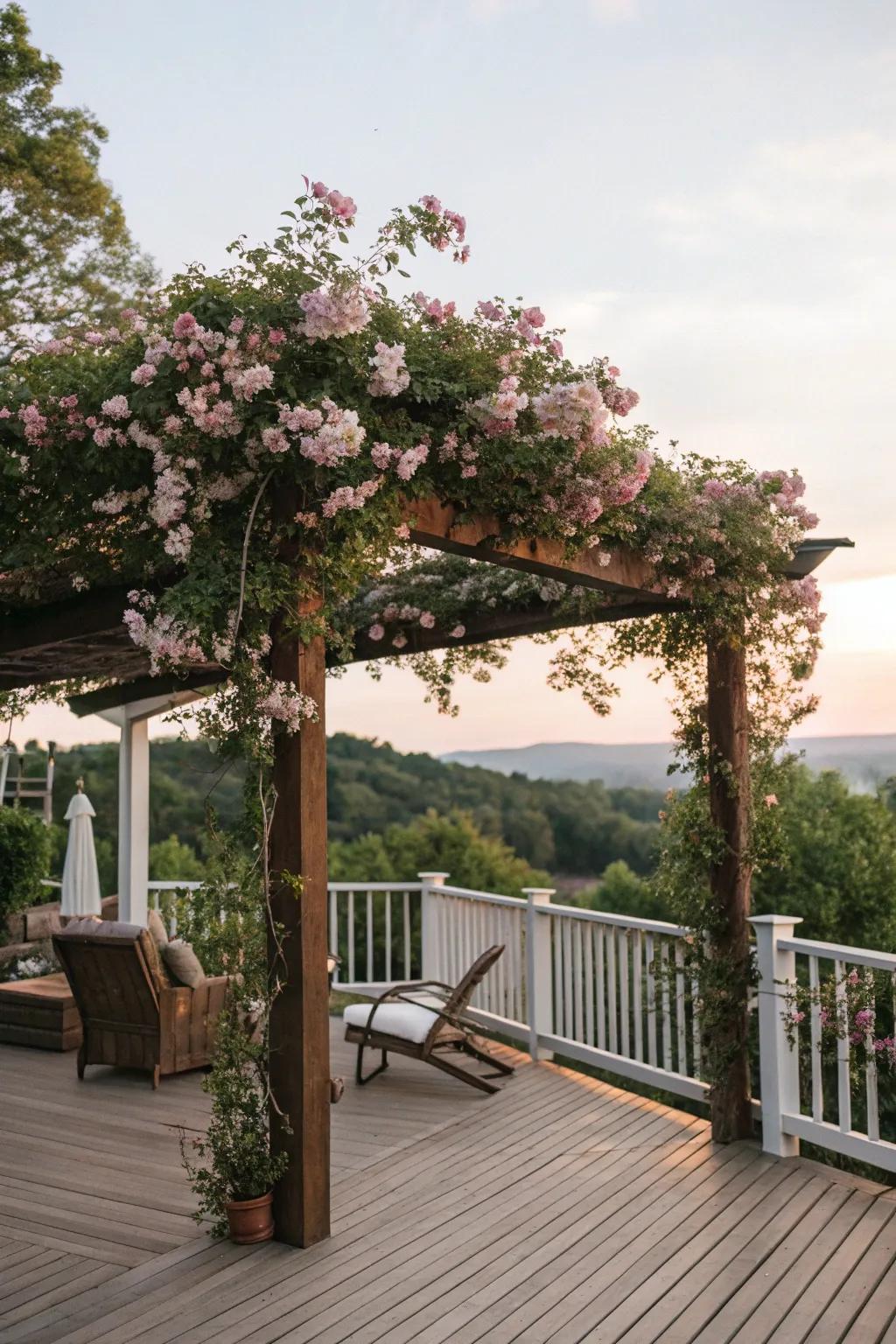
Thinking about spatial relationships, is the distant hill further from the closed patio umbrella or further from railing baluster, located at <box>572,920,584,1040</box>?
railing baluster, located at <box>572,920,584,1040</box>

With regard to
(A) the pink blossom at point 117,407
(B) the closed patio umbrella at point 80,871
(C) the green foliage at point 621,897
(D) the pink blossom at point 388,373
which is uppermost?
(D) the pink blossom at point 388,373

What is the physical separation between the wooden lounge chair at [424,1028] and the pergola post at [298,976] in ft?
6.94

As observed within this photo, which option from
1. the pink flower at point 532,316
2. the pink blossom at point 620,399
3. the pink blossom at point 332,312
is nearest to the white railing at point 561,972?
the pink blossom at point 620,399

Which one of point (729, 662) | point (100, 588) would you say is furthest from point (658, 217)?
point (100, 588)

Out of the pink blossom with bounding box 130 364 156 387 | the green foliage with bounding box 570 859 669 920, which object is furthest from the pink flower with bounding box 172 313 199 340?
the green foliage with bounding box 570 859 669 920

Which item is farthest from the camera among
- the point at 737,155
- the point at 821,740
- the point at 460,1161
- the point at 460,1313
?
the point at 821,740

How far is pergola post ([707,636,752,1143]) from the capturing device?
5.27 meters

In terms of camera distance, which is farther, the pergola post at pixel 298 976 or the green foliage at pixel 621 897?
the green foliage at pixel 621 897

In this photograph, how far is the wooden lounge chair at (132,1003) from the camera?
6172mm

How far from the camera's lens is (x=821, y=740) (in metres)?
23.6

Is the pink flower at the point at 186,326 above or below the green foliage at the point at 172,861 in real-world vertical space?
above

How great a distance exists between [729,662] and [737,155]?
3.92 m

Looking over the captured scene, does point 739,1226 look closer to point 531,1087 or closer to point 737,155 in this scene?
point 531,1087

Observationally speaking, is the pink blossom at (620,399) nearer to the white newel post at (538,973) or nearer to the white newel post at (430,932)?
the white newel post at (538,973)
